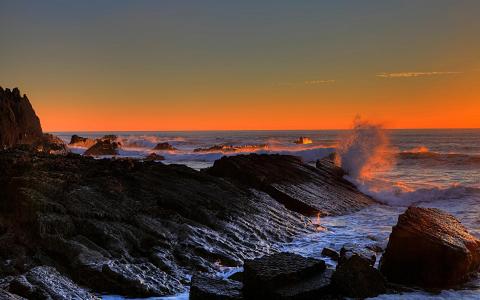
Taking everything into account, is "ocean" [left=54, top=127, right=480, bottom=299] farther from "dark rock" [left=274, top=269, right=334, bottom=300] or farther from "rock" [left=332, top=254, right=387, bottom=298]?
"dark rock" [left=274, top=269, right=334, bottom=300]

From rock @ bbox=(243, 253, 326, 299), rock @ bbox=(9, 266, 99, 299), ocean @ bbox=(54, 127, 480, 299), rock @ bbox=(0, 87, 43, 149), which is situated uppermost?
rock @ bbox=(0, 87, 43, 149)

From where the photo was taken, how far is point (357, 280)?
24.1 ft

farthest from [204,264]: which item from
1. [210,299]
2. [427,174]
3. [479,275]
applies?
[427,174]

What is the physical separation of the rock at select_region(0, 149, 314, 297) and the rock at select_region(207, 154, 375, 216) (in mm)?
1635

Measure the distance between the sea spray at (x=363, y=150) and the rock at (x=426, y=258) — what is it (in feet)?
42.6

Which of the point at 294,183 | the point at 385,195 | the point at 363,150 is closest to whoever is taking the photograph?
the point at 294,183

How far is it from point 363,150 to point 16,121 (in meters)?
35.4

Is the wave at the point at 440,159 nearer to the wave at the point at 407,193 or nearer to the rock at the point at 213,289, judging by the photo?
the wave at the point at 407,193

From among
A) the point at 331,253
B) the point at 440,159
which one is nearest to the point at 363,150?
the point at 331,253

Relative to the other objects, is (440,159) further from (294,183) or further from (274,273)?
(274,273)

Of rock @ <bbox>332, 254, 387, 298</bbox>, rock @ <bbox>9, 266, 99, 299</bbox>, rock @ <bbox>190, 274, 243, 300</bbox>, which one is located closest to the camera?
rock @ <bbox>9, 266, 99, 299</bbox>

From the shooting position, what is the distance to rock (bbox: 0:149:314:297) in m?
7.65

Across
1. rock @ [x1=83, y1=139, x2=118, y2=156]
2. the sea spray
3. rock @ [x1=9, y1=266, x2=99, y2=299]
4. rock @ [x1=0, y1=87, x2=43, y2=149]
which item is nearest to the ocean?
the sea spray

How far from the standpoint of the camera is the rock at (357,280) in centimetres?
718
